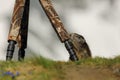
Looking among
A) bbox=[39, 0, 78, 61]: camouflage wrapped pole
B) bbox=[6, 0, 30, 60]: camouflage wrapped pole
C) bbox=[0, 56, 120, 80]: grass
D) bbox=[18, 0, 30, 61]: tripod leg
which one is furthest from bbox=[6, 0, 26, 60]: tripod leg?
bbox=[0, 56, 120, 80]: grass

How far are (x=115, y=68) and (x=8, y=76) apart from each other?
16.8ft

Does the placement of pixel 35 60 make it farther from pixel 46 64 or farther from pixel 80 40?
pixel 80 40

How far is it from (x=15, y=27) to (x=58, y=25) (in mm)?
2587

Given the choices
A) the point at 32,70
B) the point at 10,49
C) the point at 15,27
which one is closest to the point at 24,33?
the point at 15,27

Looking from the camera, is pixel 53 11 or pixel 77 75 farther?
pixel 53 11

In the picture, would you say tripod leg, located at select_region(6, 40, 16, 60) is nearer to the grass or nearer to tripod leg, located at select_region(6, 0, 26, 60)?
tripod leg, located at select_region(6, 0, 26, 60)

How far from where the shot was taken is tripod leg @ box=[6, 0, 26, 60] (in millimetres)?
17328

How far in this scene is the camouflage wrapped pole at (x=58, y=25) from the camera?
1850cm

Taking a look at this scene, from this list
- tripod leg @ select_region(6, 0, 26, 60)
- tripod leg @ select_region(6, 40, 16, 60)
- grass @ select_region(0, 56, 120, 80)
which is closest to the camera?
grass @ select_region(0, 56, 120, 80)

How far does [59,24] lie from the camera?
63.1 feet

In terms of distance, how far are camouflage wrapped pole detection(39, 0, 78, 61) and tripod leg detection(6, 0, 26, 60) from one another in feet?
4.87

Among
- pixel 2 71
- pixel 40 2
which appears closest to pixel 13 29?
pixel 40 2

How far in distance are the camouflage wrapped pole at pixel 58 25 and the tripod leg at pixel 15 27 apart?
1.49 metres

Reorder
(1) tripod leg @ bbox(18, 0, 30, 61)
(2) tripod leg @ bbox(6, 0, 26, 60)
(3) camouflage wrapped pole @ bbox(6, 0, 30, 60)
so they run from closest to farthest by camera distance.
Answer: (2) tripod leg @ bbox(6, 0, 26, 60), (3) camouflage wrapped pole @ bbox(6, 0, 30, 60), (1) tripod leg @ bbox(18, 0, 30, 61)
